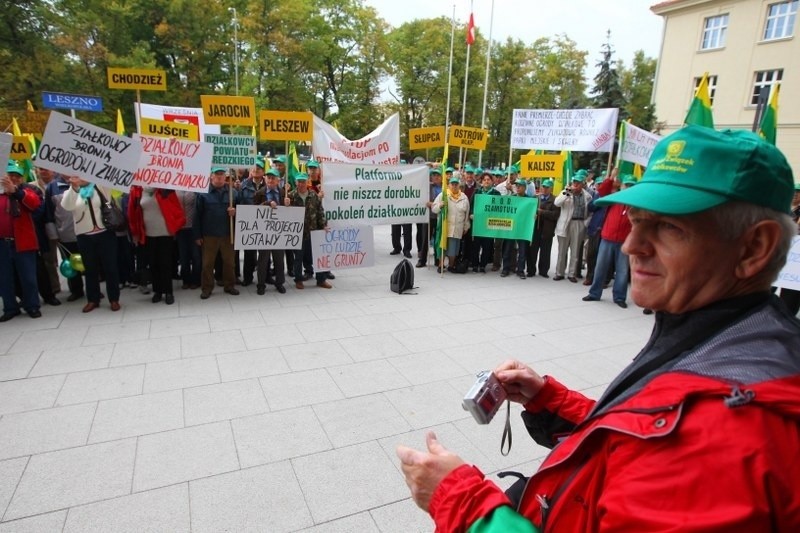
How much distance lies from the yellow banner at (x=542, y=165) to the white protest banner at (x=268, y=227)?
477 centimetres

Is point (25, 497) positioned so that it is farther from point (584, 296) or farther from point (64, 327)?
point (584, 296)

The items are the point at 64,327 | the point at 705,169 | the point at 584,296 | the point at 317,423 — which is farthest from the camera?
the point at 584,296

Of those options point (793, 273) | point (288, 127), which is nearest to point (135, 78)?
point (288, 127)

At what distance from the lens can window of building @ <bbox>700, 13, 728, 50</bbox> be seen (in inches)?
1149

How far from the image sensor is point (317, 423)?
3854 mm

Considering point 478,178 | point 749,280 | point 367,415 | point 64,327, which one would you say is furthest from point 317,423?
point 478,178

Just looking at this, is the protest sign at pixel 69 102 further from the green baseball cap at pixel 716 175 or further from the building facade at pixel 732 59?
the building facade at pixel 732 59

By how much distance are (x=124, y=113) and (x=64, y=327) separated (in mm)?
22104

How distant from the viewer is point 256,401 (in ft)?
13.8

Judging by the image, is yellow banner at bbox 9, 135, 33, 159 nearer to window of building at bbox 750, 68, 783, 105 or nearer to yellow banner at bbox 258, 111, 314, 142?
yellow banner at bbox 258, 111, 314, 142

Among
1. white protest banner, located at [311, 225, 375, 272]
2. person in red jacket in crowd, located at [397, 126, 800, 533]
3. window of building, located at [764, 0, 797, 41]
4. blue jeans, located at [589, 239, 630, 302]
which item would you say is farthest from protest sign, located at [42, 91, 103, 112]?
window of building, located at [764, 0, 797, 41]

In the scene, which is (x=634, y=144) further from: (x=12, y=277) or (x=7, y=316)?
(x=7, y=316)

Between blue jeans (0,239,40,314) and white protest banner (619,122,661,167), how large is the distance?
31.3 feet

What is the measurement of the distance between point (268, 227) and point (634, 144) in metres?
6.79
